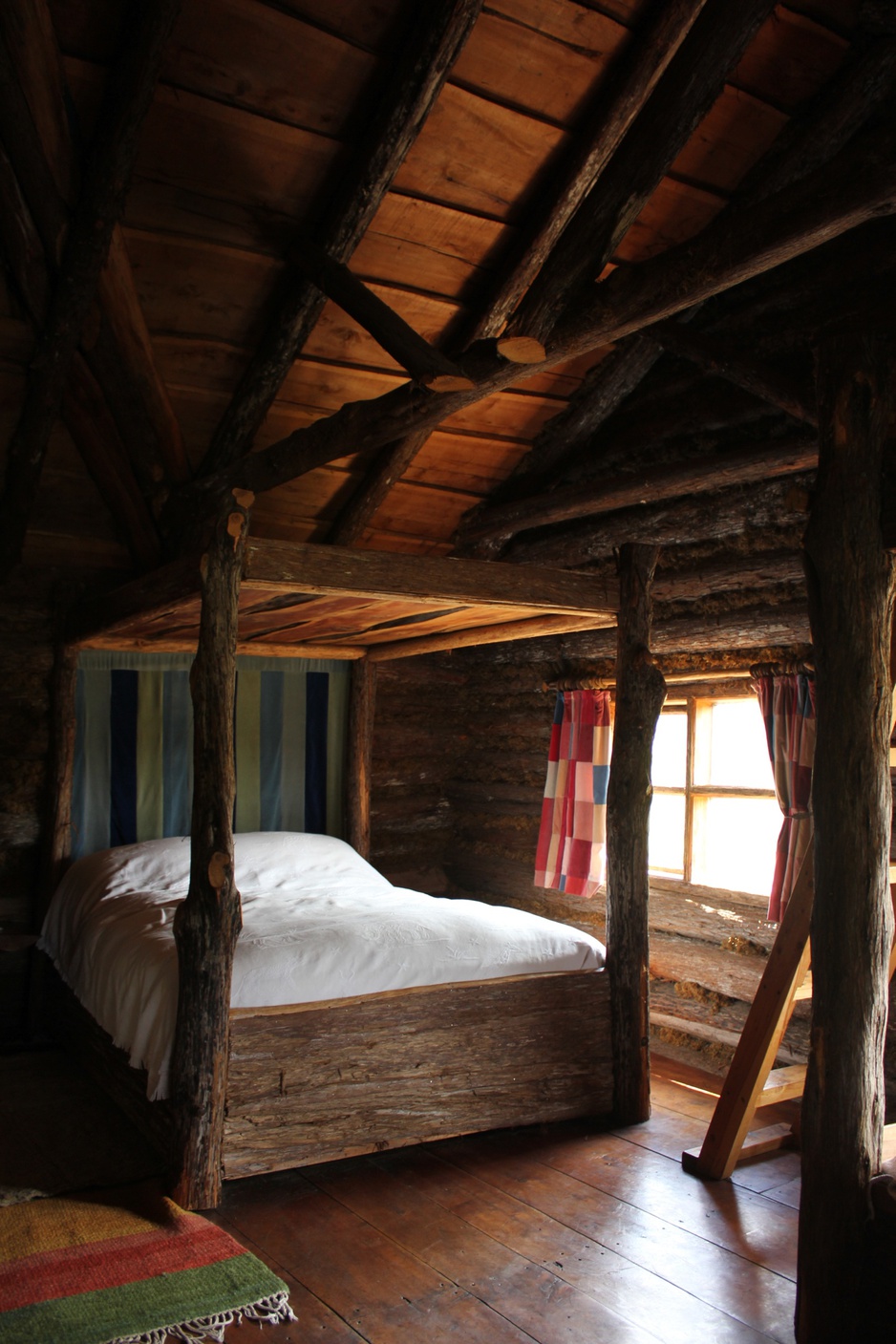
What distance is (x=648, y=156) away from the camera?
3959 millimetres

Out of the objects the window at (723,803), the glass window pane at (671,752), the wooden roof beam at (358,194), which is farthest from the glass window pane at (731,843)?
the wooden roof beam at (358,194)

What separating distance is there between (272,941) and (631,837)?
5.53 feet

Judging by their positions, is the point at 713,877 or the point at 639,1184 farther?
the point at 713,877

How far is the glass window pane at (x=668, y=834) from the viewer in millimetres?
5944

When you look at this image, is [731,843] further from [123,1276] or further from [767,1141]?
[123,1276]

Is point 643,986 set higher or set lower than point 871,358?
lower

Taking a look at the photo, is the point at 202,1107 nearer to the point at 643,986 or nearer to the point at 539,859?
the point at 643,986

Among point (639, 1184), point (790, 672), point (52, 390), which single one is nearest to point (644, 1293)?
point (639, 1184)

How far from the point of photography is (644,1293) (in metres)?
3.10

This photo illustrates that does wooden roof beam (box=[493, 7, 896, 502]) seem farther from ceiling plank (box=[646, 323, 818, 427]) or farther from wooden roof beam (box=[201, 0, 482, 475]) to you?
Result: wooden roof beam (box=[201, 0, 482, 475])

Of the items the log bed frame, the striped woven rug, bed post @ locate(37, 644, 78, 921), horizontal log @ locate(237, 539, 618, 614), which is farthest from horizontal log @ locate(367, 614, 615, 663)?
the striped woven rug

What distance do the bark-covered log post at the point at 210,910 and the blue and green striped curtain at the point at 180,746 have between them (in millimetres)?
2091

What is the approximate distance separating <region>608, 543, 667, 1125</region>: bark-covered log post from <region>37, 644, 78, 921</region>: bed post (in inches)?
127

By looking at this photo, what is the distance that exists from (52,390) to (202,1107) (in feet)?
10.9
